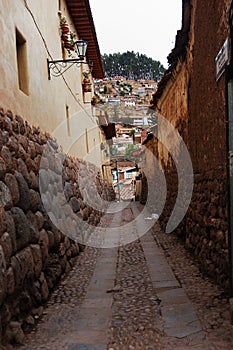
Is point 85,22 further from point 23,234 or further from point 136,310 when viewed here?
point 136,310

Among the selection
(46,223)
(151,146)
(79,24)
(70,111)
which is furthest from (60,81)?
(151,146)

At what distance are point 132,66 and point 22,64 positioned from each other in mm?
105343

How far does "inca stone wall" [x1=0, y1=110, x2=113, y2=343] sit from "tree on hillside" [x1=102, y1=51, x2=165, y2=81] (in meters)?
100

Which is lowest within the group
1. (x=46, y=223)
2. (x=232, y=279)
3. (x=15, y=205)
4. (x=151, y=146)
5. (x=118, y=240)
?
(x=118, y=240)

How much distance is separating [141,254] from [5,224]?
3.78 metres

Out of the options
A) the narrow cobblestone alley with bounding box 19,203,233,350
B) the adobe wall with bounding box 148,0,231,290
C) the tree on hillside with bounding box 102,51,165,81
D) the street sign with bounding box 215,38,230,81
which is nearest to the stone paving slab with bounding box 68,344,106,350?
the narrow cobblestone alley with bounding box 19,203,233,350

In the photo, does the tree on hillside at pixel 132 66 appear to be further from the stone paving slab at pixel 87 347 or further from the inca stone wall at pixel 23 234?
the stone paving slab at pixel 87 347

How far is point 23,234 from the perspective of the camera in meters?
3.59

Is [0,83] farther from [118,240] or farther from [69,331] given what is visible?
[118,240]

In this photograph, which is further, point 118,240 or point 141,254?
point 118,240

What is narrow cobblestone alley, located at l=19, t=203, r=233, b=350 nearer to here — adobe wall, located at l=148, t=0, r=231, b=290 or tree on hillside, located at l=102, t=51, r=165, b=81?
adobe wall, located at l=148, t=0, r=231, b=290

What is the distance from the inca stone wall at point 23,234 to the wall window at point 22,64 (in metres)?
0.47

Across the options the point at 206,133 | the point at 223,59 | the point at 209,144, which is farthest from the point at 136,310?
the point at 223,59

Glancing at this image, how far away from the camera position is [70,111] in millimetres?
8094
